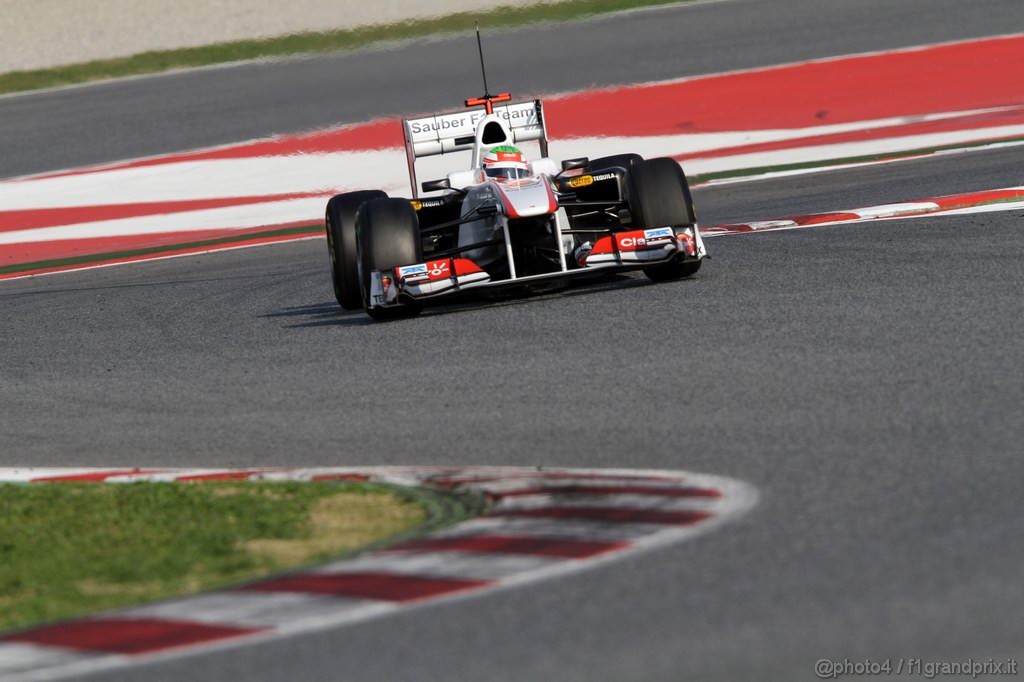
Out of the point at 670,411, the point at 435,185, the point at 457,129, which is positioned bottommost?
the point at 670,411

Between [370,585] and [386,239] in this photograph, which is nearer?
[370,585]

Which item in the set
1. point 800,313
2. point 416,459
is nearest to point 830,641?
point 416,459

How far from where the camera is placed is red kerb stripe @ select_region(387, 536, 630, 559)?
3.90 metres

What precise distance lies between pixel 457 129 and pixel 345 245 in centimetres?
138

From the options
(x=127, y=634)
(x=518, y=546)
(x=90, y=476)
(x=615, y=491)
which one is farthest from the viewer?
(x=90, y=476)

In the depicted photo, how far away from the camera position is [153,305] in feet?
33.9

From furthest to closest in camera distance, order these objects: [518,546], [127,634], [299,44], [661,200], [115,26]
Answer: [115,26] < [299,44] < [661,200] < [518,546] < [127,634]

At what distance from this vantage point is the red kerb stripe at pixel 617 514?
412 centimetres

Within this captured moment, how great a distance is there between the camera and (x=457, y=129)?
9867mm

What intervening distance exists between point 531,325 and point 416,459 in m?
2.43

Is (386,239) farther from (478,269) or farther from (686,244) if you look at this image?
(686,244)

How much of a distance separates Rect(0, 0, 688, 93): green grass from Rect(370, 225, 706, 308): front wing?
820 centimetres

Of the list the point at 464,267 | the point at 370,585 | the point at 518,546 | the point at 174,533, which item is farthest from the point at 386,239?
the point at 370,585

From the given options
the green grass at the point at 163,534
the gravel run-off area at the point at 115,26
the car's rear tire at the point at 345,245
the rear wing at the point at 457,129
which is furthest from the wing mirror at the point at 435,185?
the gravel run-off area at the point at 115,26
